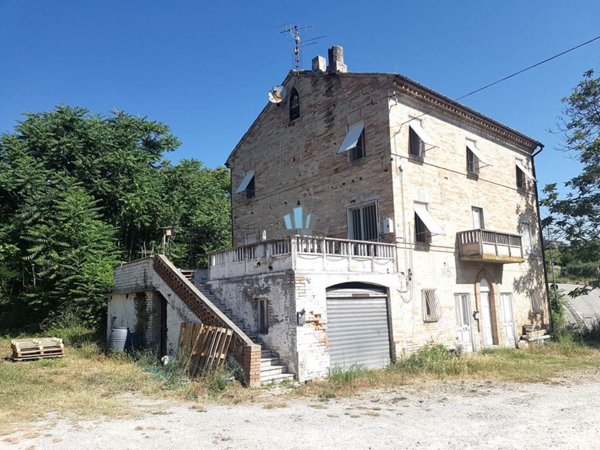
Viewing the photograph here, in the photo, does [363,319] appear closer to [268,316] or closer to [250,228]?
[268,316]

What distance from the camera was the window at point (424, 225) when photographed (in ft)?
56.1

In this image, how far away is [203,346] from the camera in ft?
46.3

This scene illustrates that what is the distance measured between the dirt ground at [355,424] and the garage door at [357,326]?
291 cm

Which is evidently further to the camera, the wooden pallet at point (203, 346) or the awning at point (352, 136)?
the awning at point (352, 136)

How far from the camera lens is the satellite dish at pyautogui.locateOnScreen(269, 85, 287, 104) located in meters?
22.2

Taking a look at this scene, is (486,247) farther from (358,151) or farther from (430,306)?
(358,151)

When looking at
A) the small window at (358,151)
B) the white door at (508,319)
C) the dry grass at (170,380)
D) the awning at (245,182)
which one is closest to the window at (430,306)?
the dry grass at (170,380)

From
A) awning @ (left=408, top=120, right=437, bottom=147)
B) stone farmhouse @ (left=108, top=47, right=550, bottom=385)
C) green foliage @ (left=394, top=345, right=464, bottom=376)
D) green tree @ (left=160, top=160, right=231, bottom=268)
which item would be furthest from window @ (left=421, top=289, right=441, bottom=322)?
green tree @ (left=160, top=160, right=231, bottom=268)

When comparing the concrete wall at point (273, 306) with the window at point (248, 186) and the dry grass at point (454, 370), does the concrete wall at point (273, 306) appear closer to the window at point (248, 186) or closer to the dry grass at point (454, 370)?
the dry grass at point (454, 370)

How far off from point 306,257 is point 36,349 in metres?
11.7

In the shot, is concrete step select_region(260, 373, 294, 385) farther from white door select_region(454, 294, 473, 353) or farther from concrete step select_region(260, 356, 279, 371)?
white door select_region(454, 294, 473, 353)

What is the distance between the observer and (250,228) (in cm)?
2334

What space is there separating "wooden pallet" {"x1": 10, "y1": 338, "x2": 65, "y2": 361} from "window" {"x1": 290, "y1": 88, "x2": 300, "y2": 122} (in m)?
14.0

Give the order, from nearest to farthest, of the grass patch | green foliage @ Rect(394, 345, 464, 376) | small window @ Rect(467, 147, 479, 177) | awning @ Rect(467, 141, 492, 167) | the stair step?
the grass patch → the stair step → green foliage @ Rect(394, 345, 464, 376) → awning @ Rect(467, 141, 492, 167) → small window @ Rect(467, 147, 479, 177)
